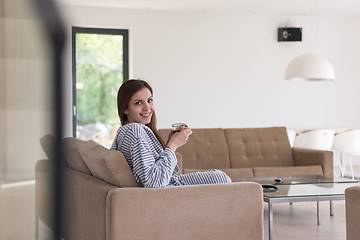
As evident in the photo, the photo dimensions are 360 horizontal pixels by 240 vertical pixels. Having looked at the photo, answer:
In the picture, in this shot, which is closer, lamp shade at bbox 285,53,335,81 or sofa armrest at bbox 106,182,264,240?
sofa armrest at bbox 106,182,264,240

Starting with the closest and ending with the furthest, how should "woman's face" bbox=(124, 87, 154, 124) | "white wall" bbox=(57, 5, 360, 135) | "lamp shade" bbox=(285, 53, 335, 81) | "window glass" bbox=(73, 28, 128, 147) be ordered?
"woman's face" bbox=(124, 87, 154, 124)
"lamp shade" bbox=(285, 53, 335, 81)
"window glass" bbox=(73, 28, 128, 147)
"white wall" bbox=(57, 5, 360, 135)

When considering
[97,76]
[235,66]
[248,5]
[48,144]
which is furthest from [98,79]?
[48,144]

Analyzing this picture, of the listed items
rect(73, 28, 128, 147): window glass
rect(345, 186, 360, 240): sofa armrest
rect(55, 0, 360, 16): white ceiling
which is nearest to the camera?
rect(345, 186, 360, 240): sofa armrest

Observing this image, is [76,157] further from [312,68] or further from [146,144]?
[312,68]


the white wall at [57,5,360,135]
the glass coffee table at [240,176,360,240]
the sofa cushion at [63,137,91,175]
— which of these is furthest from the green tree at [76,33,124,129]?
the sofa cushion at [63,137,91,175]

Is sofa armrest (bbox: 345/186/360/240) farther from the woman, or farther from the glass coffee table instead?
the glass coffee table

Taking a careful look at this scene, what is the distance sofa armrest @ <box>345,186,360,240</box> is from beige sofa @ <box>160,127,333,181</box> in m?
2.85

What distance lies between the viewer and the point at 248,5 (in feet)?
25.8

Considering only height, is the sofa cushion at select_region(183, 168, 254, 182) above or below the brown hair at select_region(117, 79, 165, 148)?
below

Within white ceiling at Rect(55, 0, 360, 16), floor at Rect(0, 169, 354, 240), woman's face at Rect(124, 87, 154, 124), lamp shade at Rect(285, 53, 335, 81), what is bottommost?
floor at Rect(0, 169, 354, 240)

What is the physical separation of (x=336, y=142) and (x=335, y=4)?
2.11 metres

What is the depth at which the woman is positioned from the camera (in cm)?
222

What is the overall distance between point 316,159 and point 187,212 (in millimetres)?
3194

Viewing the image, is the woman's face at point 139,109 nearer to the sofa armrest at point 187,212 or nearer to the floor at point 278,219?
the sofa armrest at point 187,212
